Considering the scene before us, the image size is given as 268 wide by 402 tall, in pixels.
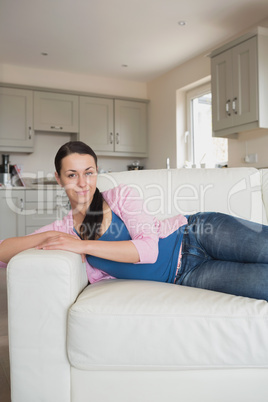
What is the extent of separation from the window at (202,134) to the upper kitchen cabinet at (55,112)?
61.5 inches

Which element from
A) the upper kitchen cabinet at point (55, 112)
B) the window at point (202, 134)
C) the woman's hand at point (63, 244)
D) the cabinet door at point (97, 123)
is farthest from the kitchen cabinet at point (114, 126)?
the woman's hand at point (63, 244)

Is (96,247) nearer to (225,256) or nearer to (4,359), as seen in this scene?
(225,256)

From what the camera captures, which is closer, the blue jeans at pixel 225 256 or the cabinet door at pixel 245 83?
the blue jeans at pixel 225 256

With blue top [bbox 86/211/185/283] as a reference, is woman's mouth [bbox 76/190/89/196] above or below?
above

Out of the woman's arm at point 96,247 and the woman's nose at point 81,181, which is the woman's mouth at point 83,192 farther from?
the woman's arm at point 96,247

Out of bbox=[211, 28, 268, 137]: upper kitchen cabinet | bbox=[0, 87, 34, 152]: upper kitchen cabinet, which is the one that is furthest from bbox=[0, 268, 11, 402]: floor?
bbox=[211, 28, 268, 137]: upper kitchen cabinet

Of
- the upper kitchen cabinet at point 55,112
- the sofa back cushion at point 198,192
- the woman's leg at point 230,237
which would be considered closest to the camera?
the woman's leg at point 230,237

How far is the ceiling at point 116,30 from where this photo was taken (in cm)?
356

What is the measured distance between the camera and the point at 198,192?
2.01 m

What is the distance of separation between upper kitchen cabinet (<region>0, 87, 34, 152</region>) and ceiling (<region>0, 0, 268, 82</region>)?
1.43 ft

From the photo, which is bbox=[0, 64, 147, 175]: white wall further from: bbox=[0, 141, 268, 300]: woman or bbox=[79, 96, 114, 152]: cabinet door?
bbox=[0, 141, 268, 300]: woman

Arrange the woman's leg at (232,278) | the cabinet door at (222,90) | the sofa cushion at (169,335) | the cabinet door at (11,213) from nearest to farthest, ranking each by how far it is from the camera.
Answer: the sofa cushion at (169,335) → the woman's leg at (232,278) → the cabinet door at (222,90) → the cabinet door at (11,213)

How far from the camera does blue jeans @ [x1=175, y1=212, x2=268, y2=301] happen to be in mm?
1362

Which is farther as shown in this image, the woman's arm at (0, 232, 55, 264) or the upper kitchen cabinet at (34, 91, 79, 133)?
the upper kitchen cabinet at (34, 91, 79, 133)
